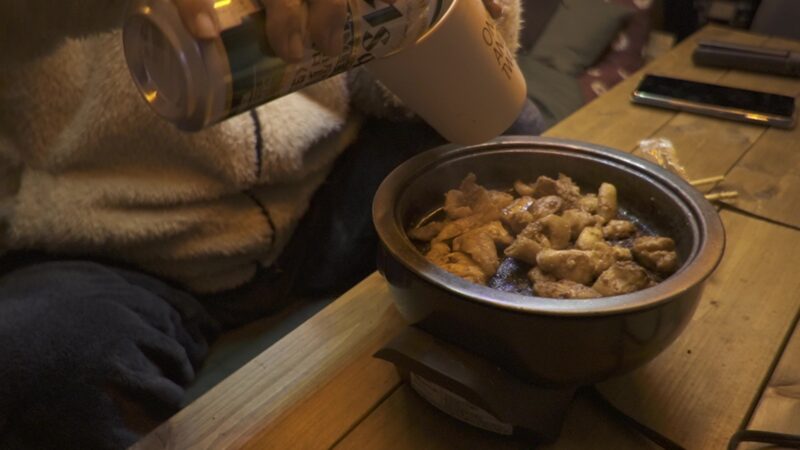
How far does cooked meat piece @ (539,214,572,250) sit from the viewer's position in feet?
2.05

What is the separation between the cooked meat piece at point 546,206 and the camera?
0.66 meters

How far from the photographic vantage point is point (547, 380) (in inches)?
21.1

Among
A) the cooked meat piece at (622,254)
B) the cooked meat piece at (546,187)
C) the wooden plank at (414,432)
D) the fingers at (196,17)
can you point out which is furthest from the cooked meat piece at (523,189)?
the fingers at (196,17)

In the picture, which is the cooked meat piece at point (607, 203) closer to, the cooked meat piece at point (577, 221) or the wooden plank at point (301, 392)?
the cooked meat piece at point (577, 221)

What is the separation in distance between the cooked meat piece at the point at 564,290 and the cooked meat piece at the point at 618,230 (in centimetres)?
9

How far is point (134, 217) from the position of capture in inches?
33.7

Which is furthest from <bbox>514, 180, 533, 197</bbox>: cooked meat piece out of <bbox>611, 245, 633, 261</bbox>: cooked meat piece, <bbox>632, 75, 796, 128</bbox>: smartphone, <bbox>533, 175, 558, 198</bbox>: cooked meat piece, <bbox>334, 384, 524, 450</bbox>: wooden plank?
<bbox>632, 75, 796, 128</bbox>: smartphone

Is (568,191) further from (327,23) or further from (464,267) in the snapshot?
(327,23)

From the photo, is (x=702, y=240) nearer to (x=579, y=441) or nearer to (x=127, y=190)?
(x=579, y=441)

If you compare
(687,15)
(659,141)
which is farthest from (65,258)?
(687,15)

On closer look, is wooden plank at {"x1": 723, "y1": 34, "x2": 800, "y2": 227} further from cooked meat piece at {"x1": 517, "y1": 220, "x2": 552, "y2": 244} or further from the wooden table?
cooked meat piece at {"x1": 517, "y1": 220, "x2": 552, "y2": 244}

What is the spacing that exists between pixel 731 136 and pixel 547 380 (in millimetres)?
642

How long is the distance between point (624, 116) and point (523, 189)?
436mm

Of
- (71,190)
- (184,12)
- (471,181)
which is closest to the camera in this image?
(184,12)
